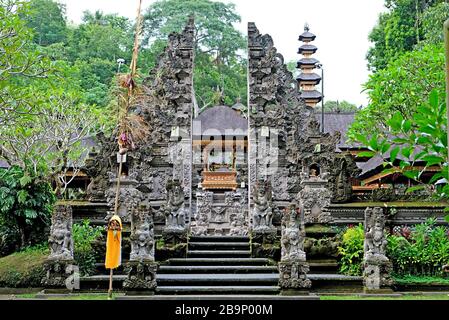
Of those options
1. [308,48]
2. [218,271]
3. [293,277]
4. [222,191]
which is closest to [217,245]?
[218,271]

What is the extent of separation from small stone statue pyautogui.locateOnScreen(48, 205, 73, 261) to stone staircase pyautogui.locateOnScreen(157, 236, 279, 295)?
5.08 feet

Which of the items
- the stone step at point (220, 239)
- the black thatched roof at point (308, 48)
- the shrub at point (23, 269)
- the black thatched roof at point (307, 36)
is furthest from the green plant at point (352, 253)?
the black thatched roof at point (307, 36)

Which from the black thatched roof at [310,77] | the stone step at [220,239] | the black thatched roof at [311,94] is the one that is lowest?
the stone step at [220,239]

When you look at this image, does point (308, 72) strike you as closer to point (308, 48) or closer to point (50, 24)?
point (308, 48)

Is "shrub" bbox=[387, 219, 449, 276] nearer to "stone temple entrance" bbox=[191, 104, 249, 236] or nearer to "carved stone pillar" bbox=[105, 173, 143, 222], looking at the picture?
"stone temple entrance" bbox=[191, 104, 249, 236]

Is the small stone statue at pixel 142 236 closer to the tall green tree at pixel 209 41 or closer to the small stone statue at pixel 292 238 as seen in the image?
the small stone statue at pixel 292 238

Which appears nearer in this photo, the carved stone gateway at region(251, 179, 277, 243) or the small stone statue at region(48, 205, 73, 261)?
the small stone statue at region(48, 205, 73, 261)

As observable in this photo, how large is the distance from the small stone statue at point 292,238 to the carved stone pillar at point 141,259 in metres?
2.05

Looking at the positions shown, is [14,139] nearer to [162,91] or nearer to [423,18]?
[162,91]

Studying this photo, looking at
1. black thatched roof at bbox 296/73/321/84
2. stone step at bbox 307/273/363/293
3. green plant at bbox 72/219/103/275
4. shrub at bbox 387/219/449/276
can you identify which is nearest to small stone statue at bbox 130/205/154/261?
green plant at bbox 72/219/103/275

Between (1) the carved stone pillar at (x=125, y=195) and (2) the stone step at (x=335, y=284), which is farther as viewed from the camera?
(1) the carved stone pillar at (x=125, y=195)

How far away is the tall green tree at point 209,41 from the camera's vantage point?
31812mm

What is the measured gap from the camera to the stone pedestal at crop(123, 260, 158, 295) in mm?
8344

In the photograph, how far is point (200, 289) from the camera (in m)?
8.51
